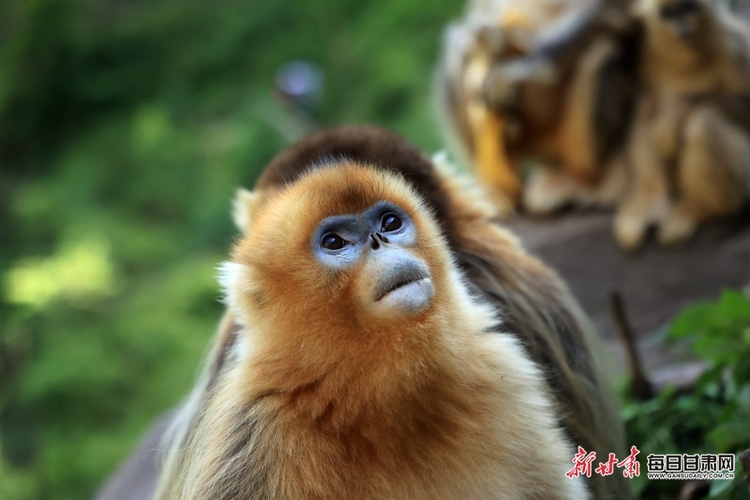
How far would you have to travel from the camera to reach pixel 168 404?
435cm

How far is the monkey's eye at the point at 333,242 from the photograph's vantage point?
1.27 meters

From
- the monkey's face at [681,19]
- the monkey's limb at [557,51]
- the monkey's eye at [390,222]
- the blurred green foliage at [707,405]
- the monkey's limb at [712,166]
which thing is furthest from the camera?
the monkey's limb at [557,51]

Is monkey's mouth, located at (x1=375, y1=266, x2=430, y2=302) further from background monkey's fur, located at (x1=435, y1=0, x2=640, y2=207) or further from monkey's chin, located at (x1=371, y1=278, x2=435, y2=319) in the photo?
background monkey's fur, located at (x1=435, y1=0, x2=640, y2=207)

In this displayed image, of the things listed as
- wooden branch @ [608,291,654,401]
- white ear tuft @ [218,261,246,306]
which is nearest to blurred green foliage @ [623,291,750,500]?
wooden branch @ [608,291,654,401]

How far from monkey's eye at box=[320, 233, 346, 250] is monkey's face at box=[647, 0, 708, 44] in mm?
2297

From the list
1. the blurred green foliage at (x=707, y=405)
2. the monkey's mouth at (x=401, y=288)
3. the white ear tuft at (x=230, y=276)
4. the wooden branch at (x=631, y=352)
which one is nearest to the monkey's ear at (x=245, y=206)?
the white ear tuft at (x=230, y=276)

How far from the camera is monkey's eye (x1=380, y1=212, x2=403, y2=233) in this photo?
1.29m

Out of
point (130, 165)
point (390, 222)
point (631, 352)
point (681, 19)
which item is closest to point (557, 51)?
point (681, 19)

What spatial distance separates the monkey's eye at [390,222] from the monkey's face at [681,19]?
7.28ft

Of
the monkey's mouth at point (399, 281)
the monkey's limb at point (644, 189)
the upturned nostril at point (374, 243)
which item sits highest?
the upturned nostril at point (374, 243)

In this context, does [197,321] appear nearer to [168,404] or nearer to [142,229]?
[168,404]

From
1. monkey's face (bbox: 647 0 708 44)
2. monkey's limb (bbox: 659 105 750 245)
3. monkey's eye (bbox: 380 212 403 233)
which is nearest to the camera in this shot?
monkey's eye (bbox: 380 212 403 233)

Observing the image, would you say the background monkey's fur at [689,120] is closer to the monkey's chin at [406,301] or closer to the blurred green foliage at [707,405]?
the blurred green foliage at [707,405]

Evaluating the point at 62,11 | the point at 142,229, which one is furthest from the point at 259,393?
the point at 62,11
